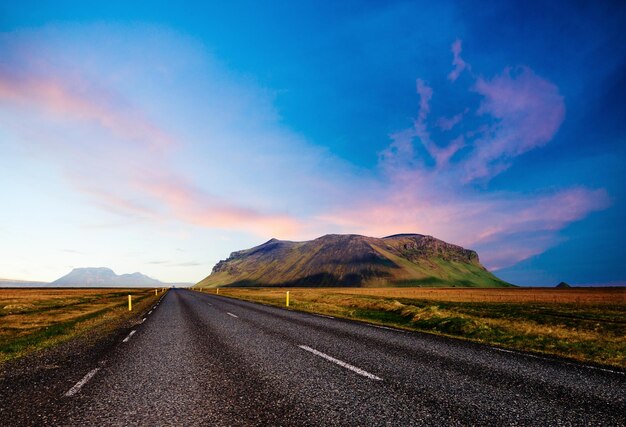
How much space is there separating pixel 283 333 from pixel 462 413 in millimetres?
8759

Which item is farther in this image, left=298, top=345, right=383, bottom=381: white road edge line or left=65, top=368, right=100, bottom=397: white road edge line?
left=298, top=345, right=383, bottom=381: white road edge line

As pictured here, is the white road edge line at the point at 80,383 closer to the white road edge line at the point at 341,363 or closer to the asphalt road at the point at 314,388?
the asphalt road at the point at 314,388

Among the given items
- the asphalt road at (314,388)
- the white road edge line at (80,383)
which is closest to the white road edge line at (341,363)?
the asphalt road at (314,388)

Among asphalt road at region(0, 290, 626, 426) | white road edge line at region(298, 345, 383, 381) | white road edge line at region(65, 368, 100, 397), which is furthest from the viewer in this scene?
white road edge line at region(298, 345, 383, 381)

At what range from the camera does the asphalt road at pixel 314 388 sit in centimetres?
480

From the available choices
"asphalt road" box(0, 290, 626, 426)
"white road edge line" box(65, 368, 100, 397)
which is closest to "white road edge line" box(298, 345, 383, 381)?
"asphalt road" box(0, 290, 626, 426)

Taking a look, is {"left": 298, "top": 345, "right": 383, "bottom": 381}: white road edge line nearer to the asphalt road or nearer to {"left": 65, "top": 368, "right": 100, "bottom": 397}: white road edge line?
the asphalt road

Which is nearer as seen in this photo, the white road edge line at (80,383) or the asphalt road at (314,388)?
the asphalt road at (314,388)

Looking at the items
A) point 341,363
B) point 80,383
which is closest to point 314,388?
point 341,363

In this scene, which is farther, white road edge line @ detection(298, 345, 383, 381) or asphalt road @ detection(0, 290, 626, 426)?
white road edge line @ detection(298, 345, 383, 381)

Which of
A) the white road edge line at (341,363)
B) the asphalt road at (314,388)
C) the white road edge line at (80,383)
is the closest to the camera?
the asphalt road at (314,388)

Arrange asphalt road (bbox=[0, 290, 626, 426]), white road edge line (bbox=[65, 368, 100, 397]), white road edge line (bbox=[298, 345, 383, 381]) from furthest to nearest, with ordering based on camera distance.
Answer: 1. white road edge line (bbox=[298, 345, 383, 381])
2. white road edge line (bbox=[65, 368, 100, 397])
3. asphalt road (bbox=[0, 290, 626, 426])

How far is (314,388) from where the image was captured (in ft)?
19.7

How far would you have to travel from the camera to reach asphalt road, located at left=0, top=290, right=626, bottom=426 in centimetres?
480
